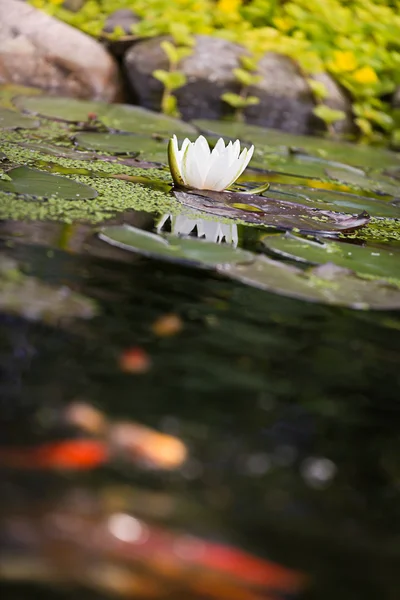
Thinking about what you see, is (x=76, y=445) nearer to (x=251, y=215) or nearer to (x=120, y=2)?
(x=251, y=215)

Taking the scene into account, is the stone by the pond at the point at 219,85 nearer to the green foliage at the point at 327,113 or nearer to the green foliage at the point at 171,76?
the green foliage at the point at 171,76

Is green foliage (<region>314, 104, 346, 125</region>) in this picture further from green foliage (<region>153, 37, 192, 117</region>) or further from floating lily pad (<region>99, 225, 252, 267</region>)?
floating lily pad (<region>99, 225, 252, 267</region>)

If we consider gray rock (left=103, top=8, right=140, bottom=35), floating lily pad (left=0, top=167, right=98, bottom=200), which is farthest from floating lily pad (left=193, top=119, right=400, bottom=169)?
floating lily pad (left=0, top=167, right=98, bottom=200)

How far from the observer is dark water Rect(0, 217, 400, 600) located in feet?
2.05

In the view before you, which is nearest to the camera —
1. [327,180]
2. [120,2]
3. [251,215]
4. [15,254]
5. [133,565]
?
[133,565]

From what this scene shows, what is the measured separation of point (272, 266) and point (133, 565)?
84 cm

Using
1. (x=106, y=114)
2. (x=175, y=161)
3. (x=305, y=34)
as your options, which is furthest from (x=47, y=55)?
(x=175, y=161)

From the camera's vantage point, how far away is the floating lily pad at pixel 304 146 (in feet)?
9.91

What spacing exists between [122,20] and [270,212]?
9.82ft

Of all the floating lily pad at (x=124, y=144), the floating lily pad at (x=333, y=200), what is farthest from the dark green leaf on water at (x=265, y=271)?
the floating lily pad at (x=124, y=144)

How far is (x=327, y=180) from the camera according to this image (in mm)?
2520

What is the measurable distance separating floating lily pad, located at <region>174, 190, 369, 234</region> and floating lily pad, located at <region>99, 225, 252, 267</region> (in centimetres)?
32

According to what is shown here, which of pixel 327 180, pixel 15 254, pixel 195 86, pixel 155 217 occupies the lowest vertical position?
pixel 15 254

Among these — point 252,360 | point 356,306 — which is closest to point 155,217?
point 356,306
